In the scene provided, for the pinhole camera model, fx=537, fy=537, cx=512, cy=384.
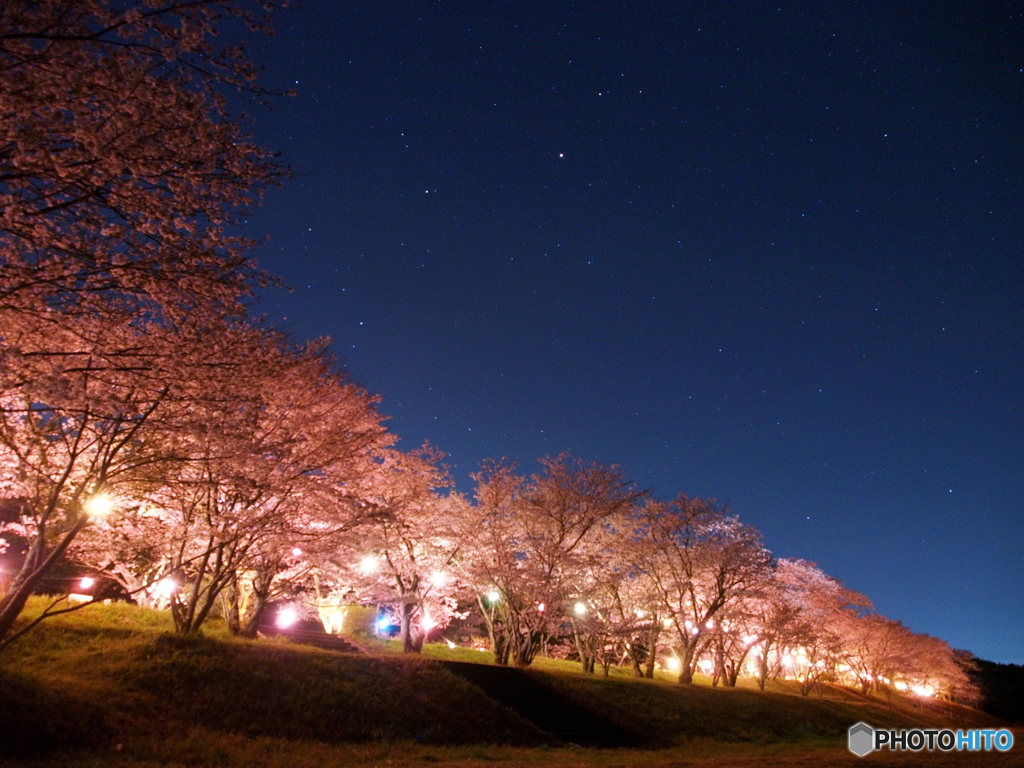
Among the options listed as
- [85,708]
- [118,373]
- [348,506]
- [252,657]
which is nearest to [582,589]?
[348,506]

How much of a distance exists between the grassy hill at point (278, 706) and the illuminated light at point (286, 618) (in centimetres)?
1041

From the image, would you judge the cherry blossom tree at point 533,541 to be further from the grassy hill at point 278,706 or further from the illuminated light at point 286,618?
the illuminated light at point 286,618

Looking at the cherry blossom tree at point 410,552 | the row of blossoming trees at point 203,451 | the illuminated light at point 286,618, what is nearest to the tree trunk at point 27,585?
the row of blossoming trees at point 203,451

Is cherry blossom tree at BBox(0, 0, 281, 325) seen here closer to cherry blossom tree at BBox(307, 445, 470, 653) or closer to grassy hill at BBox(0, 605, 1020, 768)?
grassy hill at BBox(0, 605, 1020, 768)

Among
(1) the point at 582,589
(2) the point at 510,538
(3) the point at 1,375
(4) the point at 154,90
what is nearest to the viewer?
(4) the point at 154,90

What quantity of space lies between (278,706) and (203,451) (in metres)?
6.46

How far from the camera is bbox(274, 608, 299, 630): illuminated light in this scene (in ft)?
91.4

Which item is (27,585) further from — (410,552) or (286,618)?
(286,618)

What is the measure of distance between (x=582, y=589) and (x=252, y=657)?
17.5 m

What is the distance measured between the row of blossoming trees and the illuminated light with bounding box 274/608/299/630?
175cm

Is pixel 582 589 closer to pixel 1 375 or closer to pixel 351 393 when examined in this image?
pixel 351 393

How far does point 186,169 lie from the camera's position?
649 cm

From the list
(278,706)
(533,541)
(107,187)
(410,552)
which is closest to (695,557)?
(533,541)

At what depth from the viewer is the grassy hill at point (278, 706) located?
9141 millimetres
